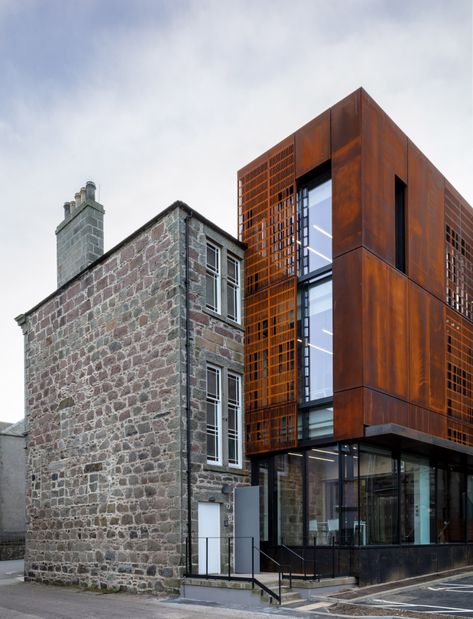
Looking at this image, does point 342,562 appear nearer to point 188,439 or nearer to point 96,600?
point 188,439

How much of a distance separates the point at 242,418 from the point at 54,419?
5.91 metres

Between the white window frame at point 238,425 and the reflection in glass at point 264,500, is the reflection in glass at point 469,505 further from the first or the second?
the white window frame at point 238,425

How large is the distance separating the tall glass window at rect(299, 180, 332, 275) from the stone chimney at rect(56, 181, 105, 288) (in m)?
6.45

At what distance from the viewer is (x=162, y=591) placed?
14.9 m

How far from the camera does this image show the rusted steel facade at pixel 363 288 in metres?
15.5

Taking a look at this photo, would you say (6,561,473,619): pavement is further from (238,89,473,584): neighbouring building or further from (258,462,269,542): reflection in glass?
(258,462,269,542): reflection in glass

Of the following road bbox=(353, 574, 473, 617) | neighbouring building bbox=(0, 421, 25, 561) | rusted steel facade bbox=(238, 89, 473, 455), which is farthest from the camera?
neighbouring building bbox=(0, 421, 25, 561)

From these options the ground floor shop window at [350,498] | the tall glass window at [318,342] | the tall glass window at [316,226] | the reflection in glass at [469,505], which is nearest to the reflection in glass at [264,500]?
the ground floor shop window at [350,498]

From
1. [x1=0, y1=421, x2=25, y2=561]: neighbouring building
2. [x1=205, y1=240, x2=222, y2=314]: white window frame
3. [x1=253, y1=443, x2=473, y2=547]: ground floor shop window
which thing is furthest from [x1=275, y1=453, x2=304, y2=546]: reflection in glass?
[x1=0, y1=421, x2=25, y2=561]: neighbouring building

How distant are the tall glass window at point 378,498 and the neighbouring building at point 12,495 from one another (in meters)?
21.0

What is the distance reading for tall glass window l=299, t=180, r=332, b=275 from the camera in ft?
54.8

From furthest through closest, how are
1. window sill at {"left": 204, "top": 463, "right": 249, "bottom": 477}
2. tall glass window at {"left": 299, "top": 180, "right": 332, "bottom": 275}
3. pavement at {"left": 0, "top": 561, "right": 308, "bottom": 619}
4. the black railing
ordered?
tall glass window at {"left": 299, "top": 180, "right": 332, "bottom": 275}, window sill at {"left": 204, "top": 463, "right": 249, "bottom": 477}, the black railing, pavement at {"left": 0, "top": 561, "right": 308, "bottom": 619}

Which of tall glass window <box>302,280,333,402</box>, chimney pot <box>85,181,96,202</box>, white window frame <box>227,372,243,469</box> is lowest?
white window frame <box>227,372,243,469</box>

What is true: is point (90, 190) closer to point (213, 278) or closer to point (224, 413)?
point (213, 278)
